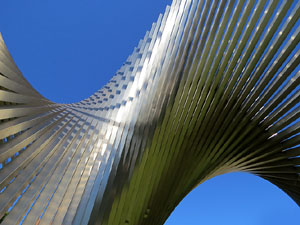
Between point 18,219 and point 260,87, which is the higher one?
point 260,87

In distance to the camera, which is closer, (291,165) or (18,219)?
(18,219)

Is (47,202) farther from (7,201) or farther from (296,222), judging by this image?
(296,222)

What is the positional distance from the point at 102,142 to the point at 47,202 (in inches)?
63.4

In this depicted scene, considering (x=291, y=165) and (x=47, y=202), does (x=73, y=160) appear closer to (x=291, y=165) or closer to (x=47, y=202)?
(x=47, y=202)

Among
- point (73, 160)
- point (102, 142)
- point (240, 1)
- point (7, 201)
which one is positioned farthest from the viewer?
point (102, 142)

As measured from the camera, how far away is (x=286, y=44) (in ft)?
14.6

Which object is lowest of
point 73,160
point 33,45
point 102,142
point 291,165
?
point 73,160

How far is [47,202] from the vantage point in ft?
13.3

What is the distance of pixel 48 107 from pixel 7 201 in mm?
2416

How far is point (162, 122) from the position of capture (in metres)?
5.04

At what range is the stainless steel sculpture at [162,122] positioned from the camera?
13.3 feet

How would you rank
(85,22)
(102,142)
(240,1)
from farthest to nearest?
(85,22), (102,142), (240,1)

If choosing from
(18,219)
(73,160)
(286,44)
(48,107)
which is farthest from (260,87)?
(18,219)

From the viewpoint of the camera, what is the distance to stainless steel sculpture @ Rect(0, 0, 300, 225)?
13.3 feet
